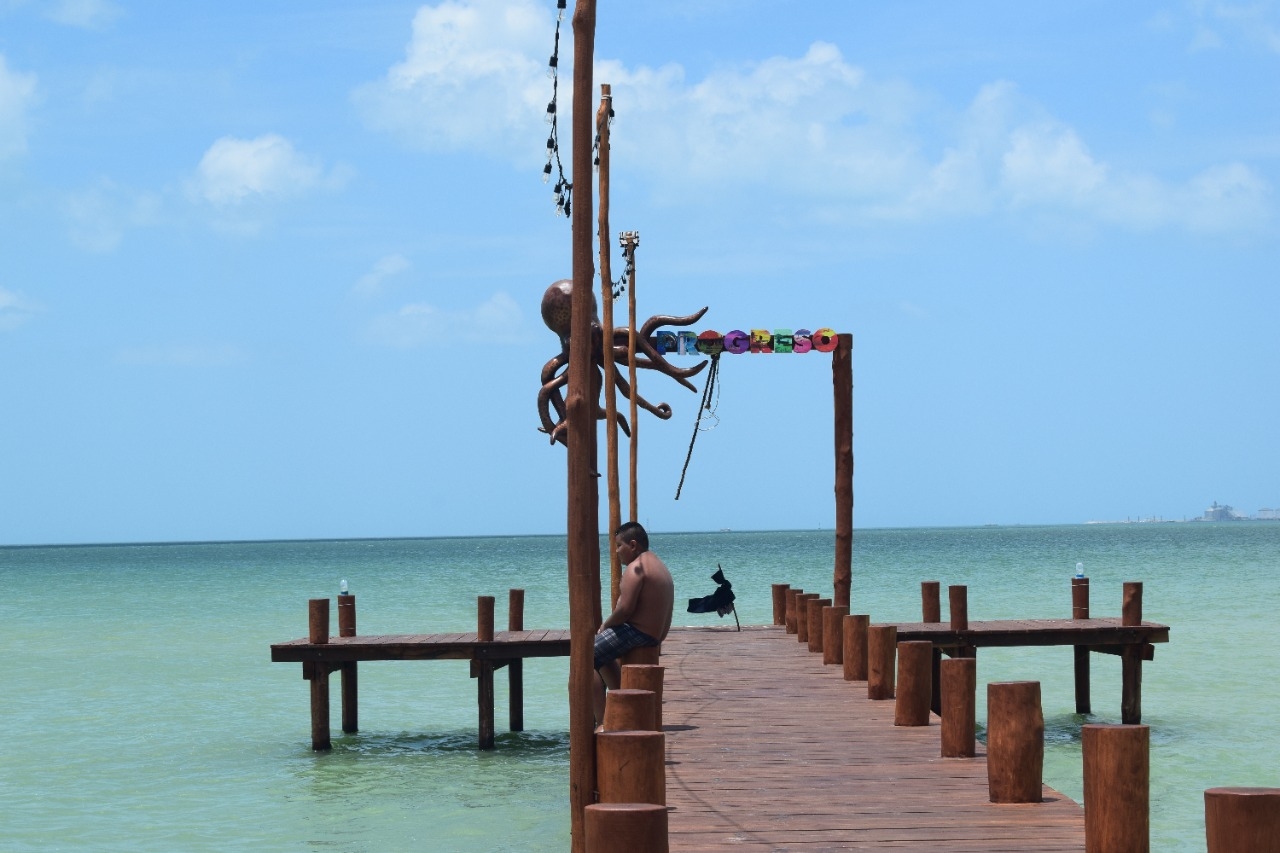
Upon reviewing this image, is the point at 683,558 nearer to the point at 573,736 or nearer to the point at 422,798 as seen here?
the point at 422,798

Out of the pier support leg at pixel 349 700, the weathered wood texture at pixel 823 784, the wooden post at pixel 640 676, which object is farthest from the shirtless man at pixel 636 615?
the pier support leg at pixel 349 700

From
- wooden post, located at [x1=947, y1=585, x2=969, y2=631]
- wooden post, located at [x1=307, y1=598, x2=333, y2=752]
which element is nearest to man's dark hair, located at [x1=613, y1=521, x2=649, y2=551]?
wooden post, located at [x1=307, y1=598, x2=333, y2=752]

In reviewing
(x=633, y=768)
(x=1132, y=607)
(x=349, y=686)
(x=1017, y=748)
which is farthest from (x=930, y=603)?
(x=633, y=768)

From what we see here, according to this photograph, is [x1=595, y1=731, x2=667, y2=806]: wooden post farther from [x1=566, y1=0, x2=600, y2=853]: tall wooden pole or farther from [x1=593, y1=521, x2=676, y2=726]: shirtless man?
[x1=593, y1=521, x2=676, y2=726]: shirtless man

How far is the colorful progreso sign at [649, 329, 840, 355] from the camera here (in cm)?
1816

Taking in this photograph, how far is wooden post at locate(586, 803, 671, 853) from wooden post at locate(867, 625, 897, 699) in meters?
7.83

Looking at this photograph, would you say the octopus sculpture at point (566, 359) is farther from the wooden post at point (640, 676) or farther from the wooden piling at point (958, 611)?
the wooden piling at point (958, 611)

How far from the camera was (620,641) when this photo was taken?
11492 mm

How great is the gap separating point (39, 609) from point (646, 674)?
56.8 metres

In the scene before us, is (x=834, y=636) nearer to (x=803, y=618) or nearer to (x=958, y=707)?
(x=803, y=618)

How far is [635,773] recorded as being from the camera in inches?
255

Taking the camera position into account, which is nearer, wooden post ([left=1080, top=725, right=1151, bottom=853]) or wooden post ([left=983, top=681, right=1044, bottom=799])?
wooden post ([left=1080, top=725, right=1151, bottom=853])

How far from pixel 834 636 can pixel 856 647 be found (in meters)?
1.66

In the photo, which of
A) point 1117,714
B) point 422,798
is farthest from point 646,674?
point 1117,714
